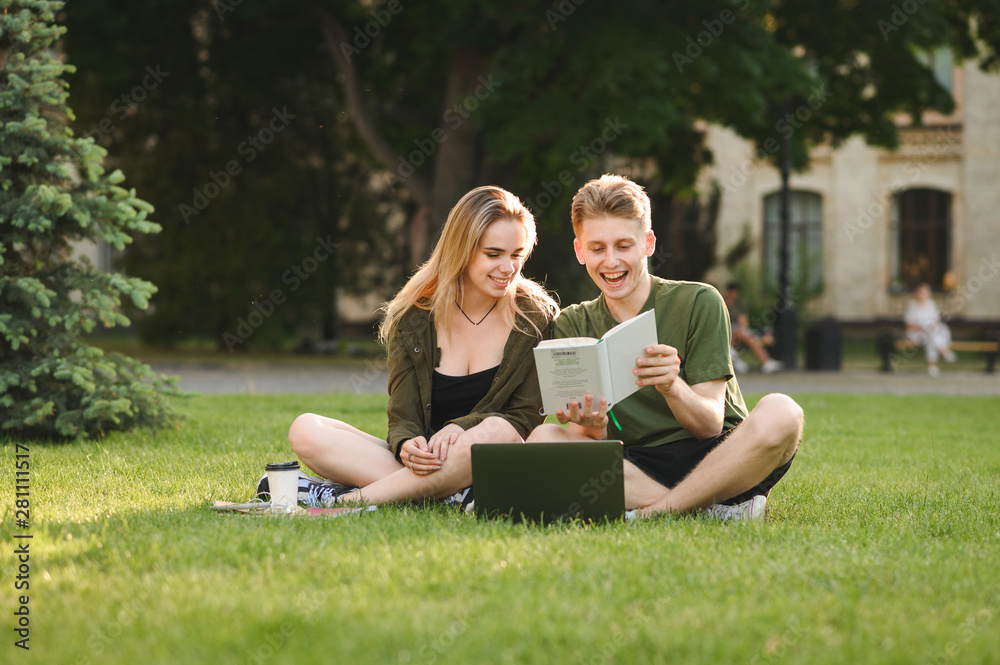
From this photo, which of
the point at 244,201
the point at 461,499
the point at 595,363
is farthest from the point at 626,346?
the point at 244,201

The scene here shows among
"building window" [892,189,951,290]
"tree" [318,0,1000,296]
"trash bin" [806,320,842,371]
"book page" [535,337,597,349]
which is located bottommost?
"trash bin" [806,320,842,371]

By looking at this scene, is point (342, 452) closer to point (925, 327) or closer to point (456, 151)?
point (456, 151)

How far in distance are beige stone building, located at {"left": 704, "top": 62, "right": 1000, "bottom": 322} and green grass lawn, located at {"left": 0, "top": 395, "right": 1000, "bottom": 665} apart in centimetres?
2470

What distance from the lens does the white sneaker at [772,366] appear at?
16609mm

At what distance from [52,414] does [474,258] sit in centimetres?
379

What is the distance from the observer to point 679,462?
4113 millimetres

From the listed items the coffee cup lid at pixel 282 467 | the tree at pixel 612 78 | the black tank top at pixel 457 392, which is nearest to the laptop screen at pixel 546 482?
the black tank top at pixel 457 392

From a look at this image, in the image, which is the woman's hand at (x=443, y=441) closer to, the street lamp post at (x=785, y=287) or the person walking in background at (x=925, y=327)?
the street lamp post at (x=785, y=287)

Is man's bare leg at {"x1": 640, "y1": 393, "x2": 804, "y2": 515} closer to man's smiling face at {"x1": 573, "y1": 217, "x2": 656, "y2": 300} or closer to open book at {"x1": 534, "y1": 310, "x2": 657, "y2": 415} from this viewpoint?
open book at {"x1": 534, "y1": 310, "x2": 657, "y2": 415}

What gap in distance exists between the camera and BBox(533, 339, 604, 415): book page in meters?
3.45

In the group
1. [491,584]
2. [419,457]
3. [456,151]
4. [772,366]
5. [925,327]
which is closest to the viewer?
[491,584]

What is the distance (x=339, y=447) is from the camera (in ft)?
14.5

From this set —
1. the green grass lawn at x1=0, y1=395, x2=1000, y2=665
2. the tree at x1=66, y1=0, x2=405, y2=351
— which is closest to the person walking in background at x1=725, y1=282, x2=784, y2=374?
the tree at x1=66, y1=0, x2=405, y2=351

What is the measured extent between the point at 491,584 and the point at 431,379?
5.61 ft
